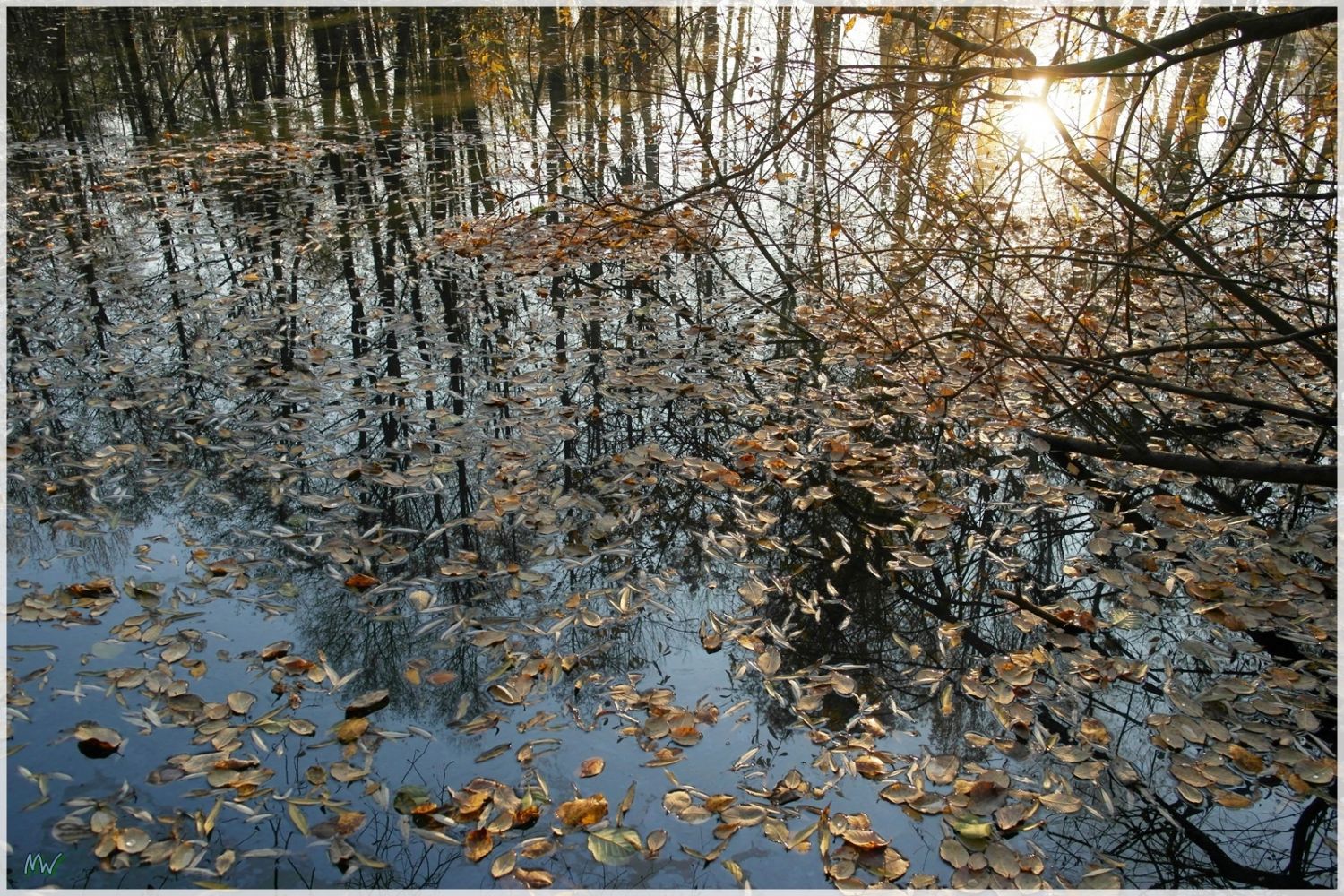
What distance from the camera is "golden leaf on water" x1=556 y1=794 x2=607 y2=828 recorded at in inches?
86.4

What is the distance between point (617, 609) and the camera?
2932 millimetres

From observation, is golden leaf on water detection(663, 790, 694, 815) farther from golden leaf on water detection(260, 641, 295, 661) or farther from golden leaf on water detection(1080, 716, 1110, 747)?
golden leaf on water detection(260, 641, 295, 661)

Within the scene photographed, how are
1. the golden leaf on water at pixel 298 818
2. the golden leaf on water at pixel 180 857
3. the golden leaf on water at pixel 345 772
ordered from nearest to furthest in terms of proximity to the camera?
1. the golden leaf on water at pixel 180 857
2. the golden leaf on water at pixel 298 818
3. the golden leaf on water at pixel 345 772

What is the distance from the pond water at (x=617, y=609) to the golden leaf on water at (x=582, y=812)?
0.01m

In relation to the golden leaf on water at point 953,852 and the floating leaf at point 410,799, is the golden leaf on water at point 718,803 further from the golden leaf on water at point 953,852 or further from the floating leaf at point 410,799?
the floating leaf at point 410,799

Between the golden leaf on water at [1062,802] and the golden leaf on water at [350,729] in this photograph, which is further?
the golden leaf on water at [350,729]

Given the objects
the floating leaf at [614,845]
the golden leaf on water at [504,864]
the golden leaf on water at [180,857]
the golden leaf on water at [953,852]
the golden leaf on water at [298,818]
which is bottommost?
the golden leaf on water at [953,852]

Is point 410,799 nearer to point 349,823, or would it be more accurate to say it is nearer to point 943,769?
point 349,823

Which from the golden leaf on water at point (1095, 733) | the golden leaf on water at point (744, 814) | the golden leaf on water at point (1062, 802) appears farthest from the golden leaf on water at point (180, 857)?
the golden leaf on water at point (1095, 733)

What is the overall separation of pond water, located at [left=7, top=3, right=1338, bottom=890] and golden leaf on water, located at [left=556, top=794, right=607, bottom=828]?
0.03 feet

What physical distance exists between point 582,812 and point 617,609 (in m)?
0.80

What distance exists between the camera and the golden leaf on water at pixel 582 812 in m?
2.20

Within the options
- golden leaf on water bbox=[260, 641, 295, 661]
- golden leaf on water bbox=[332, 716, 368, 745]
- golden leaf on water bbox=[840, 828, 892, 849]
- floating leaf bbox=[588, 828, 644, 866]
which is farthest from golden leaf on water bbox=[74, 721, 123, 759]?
golden leaf on water bbox=[840, 828, 892, 849]

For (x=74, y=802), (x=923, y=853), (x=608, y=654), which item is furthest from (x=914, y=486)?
(x=74, y=802)
